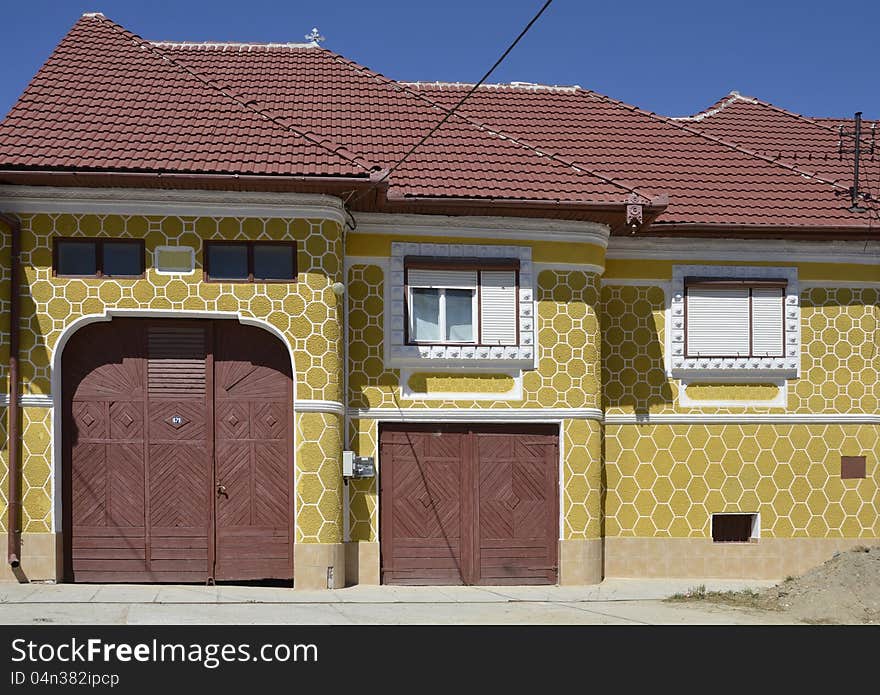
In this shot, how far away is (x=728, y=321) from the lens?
20.1m

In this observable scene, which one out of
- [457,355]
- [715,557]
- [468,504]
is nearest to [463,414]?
[457,355]

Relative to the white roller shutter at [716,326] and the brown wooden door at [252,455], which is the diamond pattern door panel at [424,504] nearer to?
the brown wooden door at [252,455]

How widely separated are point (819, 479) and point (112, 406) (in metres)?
10.4

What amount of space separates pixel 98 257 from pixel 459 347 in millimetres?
5052

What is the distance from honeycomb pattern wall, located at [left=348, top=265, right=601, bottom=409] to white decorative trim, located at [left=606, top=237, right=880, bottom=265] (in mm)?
1080

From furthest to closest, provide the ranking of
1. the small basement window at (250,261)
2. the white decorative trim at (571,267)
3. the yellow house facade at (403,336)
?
the white decorative trim at (571,267), the small basement window at (250,261), the yellow house facade at (403,336)

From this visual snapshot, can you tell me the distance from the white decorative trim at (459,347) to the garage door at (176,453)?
1.71m

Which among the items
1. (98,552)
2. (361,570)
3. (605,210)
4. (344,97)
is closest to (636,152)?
(605,210)

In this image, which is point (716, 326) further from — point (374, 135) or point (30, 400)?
point (30, 400)

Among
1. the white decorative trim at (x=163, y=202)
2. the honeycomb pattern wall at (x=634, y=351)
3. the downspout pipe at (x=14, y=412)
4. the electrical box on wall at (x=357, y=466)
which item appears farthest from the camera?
the honeycomb pattern wall at (x=634, y=351)

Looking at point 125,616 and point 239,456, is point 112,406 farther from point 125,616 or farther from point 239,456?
point 125,616

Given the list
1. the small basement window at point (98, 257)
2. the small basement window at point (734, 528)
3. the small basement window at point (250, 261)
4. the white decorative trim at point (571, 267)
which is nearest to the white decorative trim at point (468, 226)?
the white decorative trim at point (571, 267)

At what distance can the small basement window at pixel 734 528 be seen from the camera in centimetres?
2014

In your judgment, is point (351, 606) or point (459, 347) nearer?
point (351, 606)
